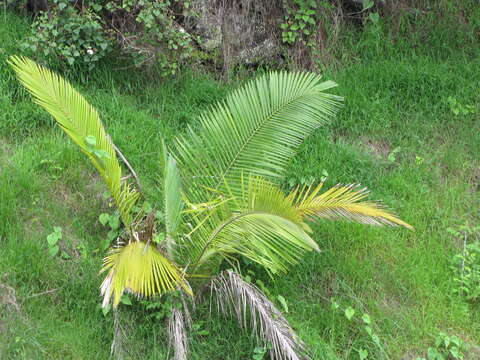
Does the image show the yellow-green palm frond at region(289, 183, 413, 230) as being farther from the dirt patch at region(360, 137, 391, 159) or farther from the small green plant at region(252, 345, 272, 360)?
the dirt patch at region(360, 137, 391, 159)

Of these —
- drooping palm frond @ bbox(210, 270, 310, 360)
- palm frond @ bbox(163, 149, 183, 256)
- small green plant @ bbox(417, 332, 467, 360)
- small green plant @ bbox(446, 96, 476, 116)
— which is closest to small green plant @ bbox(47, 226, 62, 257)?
palm frond @ bbox(163, 149, 183, 256)

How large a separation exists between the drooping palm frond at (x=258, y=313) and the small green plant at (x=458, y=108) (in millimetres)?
3046

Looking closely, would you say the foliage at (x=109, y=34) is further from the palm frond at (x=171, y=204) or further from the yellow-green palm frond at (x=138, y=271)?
the yellow-green palm frond at (x=138, y=271)

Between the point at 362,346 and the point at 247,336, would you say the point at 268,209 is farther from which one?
the point at 362,346

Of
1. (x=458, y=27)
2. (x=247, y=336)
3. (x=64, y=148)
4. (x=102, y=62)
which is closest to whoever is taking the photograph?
(x=247, y=336)

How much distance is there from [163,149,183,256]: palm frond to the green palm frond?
0.97ft

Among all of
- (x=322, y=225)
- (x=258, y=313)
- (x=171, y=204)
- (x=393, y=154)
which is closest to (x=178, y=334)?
(x=258, y=313)

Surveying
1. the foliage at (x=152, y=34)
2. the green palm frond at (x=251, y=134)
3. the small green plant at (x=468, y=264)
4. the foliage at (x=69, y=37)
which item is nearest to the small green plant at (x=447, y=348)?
the small green plant at (x=468, y=264)

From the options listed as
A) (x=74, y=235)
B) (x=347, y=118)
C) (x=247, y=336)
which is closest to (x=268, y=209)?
(x=247, y=336)

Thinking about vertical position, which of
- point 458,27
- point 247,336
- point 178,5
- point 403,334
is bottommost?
point 403,334

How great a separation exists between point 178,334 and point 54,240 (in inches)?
44.8

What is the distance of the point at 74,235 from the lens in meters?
4.91

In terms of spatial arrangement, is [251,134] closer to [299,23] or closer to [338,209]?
[338,209]

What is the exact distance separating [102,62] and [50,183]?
1428mm
